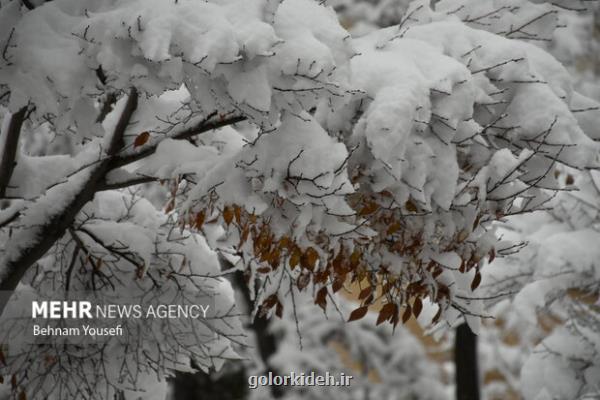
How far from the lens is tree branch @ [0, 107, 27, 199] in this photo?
3477mm

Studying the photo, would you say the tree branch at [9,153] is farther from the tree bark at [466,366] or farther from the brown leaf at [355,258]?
the tree bark at [466,366]

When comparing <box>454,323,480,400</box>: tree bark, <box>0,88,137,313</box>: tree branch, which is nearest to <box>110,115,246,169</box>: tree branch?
<box>0,88,137,313</box>: tree branch

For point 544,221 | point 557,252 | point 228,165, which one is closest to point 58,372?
point 228,165

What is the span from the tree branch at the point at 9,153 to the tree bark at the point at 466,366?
5.40 metres

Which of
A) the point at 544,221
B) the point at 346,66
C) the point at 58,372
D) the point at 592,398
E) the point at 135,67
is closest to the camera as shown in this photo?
the point at 135,67

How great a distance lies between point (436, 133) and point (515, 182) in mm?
435

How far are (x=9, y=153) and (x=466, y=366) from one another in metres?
5.72

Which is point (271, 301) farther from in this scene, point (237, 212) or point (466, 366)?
point (466, 366)

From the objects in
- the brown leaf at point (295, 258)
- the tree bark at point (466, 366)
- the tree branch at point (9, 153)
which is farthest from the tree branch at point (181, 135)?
the tree bark at point (466, 366)

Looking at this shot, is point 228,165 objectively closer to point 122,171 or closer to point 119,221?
point 122,171

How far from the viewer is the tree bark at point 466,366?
301 inches

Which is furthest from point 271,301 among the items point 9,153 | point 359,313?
point 9,153

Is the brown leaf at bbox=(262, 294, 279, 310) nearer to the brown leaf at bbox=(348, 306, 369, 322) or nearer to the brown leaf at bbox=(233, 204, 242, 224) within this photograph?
the brown leaf at bbox=(348, 306, 369, 322)

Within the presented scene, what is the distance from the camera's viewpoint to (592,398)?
5.38 m
